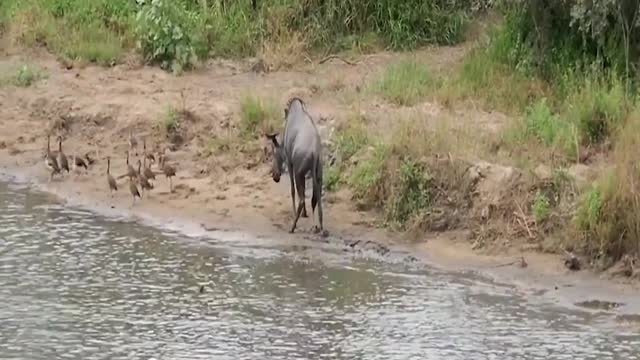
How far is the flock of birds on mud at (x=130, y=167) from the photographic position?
12180 millimetres

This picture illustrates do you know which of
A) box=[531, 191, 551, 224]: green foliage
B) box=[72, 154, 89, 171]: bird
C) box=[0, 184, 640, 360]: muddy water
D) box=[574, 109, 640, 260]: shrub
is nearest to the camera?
box=[0, 184, 640, 360]: muddy water

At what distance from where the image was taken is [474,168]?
11.1m

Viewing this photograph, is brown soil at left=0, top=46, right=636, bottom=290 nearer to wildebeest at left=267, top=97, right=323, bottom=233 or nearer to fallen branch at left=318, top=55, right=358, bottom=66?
fallen branch at left=318, top=55, right=358, bottom=66

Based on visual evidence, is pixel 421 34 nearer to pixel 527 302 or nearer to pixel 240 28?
pixel 240 28

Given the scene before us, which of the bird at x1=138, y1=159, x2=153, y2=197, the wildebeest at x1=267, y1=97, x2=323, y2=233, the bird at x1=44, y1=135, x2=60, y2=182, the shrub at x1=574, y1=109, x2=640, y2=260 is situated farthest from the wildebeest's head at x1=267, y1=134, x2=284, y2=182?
the shrub at x1=574, y1=109, x2=640, y2=260

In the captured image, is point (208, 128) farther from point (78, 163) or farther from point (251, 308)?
point (251, 308)

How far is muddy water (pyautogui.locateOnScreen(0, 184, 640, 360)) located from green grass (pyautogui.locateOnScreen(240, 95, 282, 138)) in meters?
1.81

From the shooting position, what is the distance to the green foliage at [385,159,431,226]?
11.1m

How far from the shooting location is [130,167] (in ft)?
40.0

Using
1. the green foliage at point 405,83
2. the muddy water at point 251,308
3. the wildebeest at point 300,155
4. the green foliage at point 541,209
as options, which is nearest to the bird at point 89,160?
the muddy water at point 251,308

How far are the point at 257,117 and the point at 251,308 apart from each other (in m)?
3.84

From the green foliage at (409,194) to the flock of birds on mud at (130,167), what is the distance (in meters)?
2.07

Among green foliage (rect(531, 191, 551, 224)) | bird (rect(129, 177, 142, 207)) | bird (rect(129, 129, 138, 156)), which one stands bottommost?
bird (rect(129, 177, 142, 207))

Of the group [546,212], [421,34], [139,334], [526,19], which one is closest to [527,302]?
[546,212]
